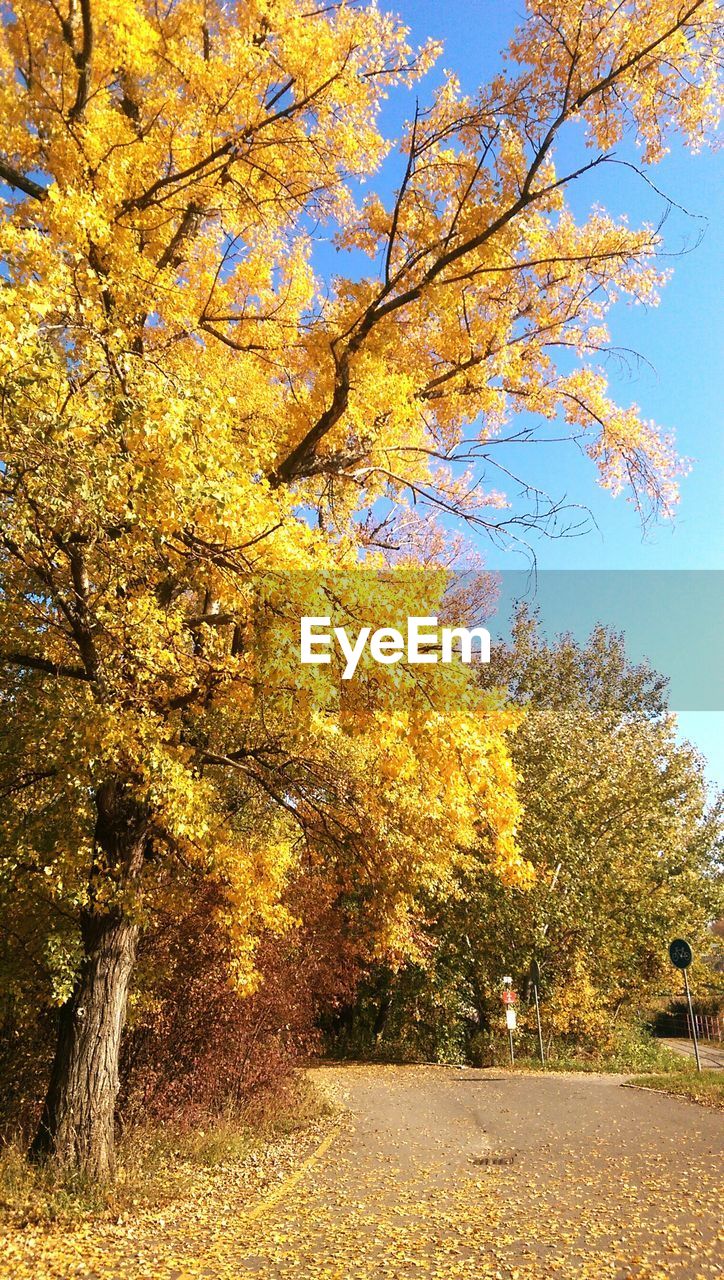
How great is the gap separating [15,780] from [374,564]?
441 cm

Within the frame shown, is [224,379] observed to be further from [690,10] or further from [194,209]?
[690,10]

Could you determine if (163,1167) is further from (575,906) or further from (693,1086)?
(575,906)

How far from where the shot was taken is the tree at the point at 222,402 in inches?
235

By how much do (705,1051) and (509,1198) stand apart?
25.6m

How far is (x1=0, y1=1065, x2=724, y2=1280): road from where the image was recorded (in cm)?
547

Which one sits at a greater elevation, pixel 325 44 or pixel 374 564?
pixel 325 44

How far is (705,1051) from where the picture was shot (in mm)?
28578

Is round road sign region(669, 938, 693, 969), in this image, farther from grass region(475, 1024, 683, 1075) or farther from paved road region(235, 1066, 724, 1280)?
grass region(475, 1024, 683, 1075)

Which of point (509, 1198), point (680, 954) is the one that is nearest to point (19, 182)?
point (509, 1198)

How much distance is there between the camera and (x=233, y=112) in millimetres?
7535

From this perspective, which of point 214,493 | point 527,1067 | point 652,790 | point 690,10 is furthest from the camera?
point 652,790

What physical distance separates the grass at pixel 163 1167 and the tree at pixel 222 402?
32 centimetres

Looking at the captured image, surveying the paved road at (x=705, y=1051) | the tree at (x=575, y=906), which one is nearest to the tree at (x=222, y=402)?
the tree at (x=575, y=906)

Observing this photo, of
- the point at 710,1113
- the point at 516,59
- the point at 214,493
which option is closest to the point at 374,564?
the point at 214,493
